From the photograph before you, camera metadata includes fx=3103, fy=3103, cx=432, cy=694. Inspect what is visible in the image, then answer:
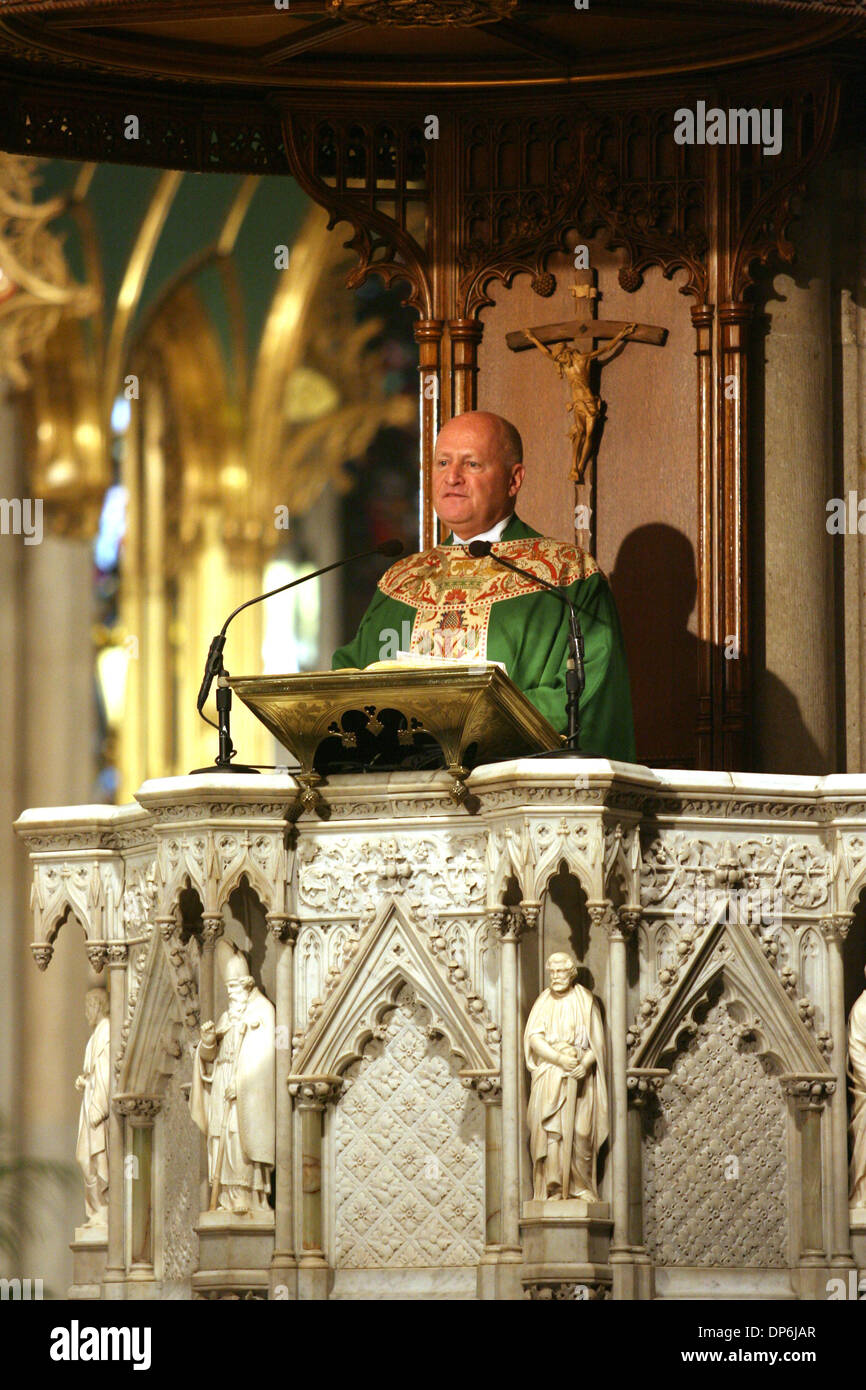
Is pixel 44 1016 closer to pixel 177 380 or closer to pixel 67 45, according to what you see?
pixel 177 380

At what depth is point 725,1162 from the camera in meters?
8.98

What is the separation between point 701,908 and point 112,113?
4648 mm

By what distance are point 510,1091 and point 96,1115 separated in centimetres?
167

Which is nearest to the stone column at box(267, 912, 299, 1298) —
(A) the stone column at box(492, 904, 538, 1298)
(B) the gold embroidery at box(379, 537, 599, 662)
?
(A) the stone column at box(492, 904, 538, 1298)

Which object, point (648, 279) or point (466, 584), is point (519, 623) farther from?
point (648, 279)

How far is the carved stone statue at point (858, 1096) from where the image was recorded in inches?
356

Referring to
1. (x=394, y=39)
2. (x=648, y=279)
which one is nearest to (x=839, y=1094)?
(x=648, y=279)

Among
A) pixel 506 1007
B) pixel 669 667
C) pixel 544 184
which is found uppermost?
pixel 544 184

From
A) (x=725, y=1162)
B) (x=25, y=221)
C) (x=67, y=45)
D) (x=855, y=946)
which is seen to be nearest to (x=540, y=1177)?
(x=725, y=1162)

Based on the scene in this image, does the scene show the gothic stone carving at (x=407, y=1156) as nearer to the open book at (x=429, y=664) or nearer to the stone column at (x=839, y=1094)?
the open book at (x=429, y=664)

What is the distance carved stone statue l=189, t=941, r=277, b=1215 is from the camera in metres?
8.90

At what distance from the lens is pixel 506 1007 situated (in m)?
8.77

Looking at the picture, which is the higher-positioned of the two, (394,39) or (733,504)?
(394,39)

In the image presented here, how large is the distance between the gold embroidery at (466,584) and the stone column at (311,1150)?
173cm
